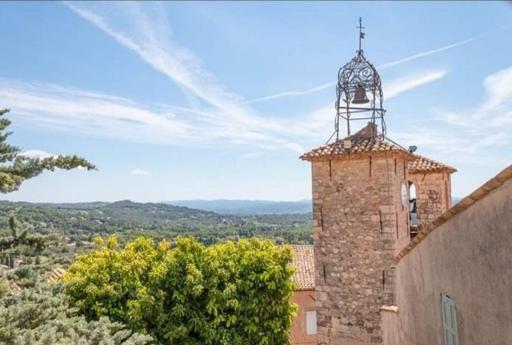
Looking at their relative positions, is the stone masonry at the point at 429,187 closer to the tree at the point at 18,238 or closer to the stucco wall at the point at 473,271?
the stucco wall at the point at 473,271

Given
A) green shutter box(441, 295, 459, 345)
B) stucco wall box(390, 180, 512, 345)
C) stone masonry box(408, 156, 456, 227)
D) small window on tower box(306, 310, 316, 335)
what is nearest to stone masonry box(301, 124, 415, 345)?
stone masonry box(408, 156, 456, 227)

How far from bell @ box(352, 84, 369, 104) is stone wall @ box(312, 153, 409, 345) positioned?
7.57 feet

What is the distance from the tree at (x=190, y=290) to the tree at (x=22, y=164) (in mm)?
5494

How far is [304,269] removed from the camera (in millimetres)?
24109

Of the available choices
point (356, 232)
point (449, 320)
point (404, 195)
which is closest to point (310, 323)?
point (356, 232)

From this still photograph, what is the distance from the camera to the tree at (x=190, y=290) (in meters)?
12.9

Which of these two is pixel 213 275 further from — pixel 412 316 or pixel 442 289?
pixel 442 289

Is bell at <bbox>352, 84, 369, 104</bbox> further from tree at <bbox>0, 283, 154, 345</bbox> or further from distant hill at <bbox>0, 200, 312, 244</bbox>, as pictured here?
distant hill at <bbox>0, 200, 312, 244</bbox>

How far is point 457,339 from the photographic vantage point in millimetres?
5605

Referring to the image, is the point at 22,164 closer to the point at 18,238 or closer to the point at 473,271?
the point at 18,238

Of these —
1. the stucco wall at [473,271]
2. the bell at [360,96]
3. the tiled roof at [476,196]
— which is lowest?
the stucco wall at [473,271]

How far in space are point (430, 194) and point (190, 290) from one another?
30.0 ft

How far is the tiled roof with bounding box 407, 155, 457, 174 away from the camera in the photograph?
16578 mm

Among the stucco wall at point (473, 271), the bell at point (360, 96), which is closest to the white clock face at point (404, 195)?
the bell at point (360, 96)
